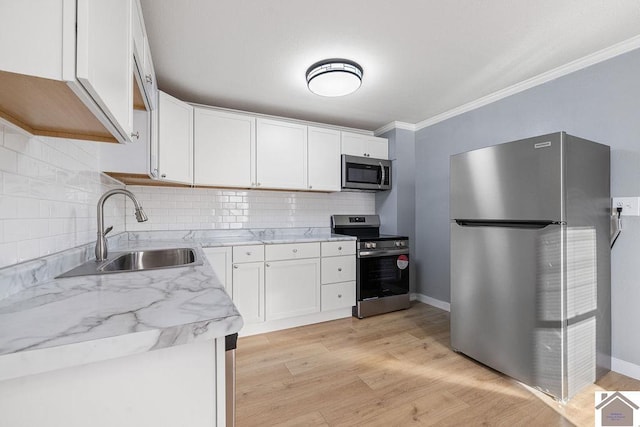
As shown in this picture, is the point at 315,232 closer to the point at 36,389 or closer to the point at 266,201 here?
the point at 266,201

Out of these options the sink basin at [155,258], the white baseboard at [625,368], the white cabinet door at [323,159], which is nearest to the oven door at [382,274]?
the white cabinet door at [323,159]

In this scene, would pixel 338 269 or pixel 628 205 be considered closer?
pixel 628 205

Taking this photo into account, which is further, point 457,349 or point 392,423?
point 457,349

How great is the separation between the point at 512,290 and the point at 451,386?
0.75m

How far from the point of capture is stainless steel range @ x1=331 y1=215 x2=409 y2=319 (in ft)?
10.2

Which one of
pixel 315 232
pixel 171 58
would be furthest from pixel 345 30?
pixel 315 232

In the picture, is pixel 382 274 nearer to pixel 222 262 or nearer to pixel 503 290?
pixel 503 290

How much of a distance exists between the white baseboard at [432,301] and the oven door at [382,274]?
1.40 feet

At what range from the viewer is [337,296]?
302 centimetres

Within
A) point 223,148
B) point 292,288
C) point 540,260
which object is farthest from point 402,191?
point 223,148

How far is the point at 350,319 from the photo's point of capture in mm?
3066

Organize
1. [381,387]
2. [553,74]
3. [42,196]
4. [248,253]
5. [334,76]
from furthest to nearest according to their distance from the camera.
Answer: [248,253] < [553,74] < [334,76] < [381,387] < [42,196]

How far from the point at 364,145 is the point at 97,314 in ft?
10.7

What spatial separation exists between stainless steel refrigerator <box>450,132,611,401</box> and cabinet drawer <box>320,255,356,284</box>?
4.03 ft
